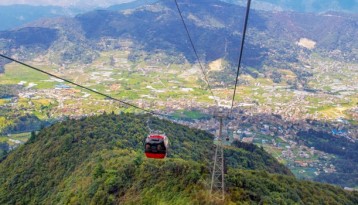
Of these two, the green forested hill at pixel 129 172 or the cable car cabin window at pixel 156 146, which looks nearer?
the cable car cabin window at pixel 156 146

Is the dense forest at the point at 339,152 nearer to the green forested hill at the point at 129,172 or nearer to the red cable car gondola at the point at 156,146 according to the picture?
the green forested hill at the point at 129,172

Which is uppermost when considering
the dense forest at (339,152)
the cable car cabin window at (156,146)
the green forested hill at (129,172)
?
the cable car cabin window at (156,146)

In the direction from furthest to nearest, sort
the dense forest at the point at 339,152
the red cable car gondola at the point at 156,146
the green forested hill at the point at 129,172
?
the dense forest at the point at 339,152 < the green forested hill at the point at 129,172 < the red cable car gondola at the point at 156,146

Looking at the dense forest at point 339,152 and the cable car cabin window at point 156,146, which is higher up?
the cable car cabin window at point 156,146

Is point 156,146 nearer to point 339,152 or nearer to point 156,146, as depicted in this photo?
point 156,146

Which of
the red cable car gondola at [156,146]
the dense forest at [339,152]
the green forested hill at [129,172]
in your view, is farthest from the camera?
the dense forest at [339,152]

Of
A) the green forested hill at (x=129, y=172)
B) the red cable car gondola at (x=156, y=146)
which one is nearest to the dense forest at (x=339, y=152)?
the green forested hill at (x=129, y=172)

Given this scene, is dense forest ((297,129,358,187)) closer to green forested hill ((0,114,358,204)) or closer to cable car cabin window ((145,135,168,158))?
green forested hill ((0,114,358,204))

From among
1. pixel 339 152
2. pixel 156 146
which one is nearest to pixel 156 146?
pixel 156 146

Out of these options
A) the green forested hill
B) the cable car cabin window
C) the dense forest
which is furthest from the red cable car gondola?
the dense forest
